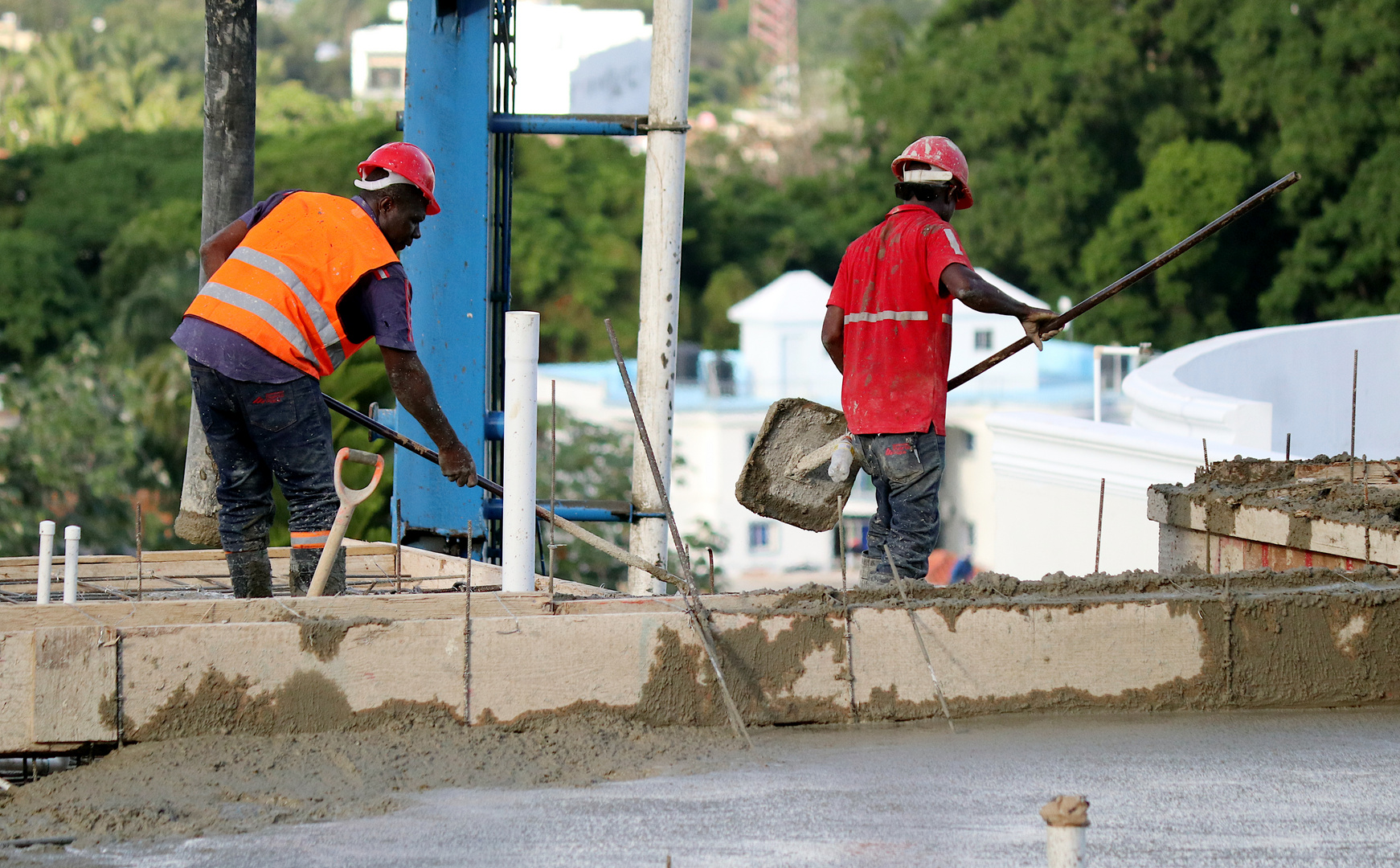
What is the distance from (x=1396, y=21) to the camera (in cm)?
3138

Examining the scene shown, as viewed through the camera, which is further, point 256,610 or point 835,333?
point 835,333

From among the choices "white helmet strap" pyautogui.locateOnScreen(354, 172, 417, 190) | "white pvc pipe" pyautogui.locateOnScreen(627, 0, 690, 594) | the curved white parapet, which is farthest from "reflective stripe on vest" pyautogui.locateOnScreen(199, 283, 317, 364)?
the curved white parapet

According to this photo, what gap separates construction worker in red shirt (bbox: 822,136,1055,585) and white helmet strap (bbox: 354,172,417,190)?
5.01ft

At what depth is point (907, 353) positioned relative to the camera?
17.3 feet

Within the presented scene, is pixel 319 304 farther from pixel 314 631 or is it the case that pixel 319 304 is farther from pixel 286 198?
pixel 314 631

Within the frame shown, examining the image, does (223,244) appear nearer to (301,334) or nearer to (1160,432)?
(301,334)

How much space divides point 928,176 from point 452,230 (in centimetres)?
253

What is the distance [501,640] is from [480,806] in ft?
1.88

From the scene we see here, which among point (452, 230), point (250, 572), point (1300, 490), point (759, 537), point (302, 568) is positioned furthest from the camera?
point (759, 537)

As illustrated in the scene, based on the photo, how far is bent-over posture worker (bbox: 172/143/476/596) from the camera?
4.69m

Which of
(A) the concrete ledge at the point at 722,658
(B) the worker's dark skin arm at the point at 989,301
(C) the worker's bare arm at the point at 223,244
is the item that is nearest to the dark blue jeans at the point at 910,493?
(B) the worker's dark skin arm at the point at 989,301

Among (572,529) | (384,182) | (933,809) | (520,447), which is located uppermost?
(384,182)

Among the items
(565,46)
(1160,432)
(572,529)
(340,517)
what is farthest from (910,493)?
(565,46)

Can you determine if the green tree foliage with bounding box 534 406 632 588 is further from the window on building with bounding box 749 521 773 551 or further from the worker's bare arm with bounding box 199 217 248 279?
the worker's bare arm with bounding box 199 217 248 279
